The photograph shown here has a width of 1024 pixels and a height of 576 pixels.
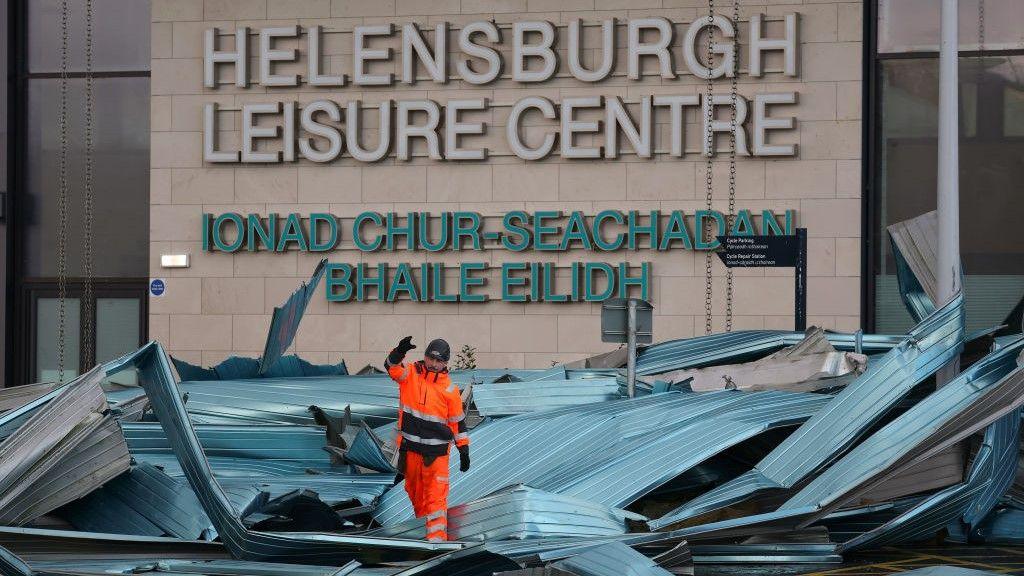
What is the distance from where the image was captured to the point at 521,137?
23047 mm

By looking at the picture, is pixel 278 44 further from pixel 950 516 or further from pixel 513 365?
pixel 950 516

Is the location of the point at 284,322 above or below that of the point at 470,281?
below

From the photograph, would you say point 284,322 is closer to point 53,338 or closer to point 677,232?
point 677,232

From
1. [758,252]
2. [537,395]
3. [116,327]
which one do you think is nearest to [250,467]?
[537,395]

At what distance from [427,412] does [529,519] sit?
52.6 inches

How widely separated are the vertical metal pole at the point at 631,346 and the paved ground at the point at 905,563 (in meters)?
3.64

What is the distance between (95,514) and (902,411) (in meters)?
6.02

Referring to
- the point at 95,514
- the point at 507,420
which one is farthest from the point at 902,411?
the point at 95,514

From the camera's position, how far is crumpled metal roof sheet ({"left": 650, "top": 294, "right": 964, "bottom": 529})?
32.0ft

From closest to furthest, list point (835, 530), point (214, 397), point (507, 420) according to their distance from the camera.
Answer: point (835, 530) < point (507, 420) < point (214, 397)

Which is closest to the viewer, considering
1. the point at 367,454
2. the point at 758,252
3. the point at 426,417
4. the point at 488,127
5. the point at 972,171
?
the point at 426,417

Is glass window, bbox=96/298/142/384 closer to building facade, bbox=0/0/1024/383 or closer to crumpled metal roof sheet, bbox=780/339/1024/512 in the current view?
building facade, bbox=0/0/1024/383

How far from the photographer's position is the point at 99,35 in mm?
25359

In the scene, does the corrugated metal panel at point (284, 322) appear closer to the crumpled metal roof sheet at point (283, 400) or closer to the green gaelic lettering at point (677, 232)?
the crumpled metal roof sheet at point (283, 400)
